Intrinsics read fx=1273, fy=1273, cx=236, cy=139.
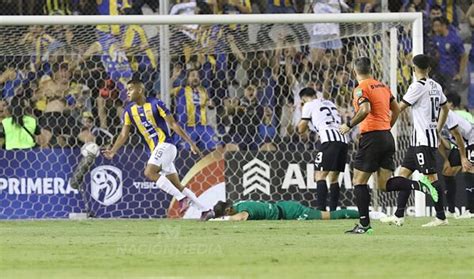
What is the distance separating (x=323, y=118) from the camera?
19.3m

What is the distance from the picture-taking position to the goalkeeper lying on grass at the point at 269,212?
18484mm

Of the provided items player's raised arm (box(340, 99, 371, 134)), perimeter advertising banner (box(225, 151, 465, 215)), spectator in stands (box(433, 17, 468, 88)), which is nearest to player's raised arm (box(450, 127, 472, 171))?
perimeter advertising banner (box(225, 151, 465, 215))

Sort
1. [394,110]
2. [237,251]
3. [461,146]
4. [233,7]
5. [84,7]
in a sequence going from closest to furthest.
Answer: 1. [237,251]
2. [394,110]
3. [461,146]
4. [84,7]
5. [233,7]

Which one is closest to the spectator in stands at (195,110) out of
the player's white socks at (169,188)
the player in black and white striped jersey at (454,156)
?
the player's white socks at (169,188)

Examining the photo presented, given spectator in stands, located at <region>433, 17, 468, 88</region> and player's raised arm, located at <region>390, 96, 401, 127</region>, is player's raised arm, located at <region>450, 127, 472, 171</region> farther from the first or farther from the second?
spectator in stands, located at <region>433, 17, 468, 88</region>

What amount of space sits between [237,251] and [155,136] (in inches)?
310

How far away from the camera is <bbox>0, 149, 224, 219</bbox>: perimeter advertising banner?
65.9 feet

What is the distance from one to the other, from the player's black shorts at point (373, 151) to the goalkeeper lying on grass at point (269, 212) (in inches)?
168

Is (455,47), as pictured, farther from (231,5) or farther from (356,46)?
(231,5)

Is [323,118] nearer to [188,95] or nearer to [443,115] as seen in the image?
[188,95]

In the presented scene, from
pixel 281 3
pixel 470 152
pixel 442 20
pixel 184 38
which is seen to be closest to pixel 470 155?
pixel 470 152

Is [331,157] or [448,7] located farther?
[448,7]

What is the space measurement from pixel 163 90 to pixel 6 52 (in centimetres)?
273

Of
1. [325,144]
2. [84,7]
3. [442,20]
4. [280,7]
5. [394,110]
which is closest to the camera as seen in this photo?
[394,110]
